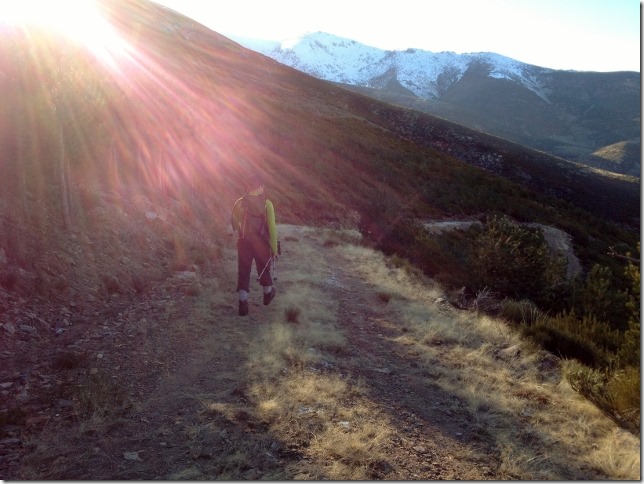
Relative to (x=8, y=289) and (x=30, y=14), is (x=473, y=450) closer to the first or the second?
(x=8, y=289)

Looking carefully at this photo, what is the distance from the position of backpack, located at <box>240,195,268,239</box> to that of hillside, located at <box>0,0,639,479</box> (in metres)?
1.24

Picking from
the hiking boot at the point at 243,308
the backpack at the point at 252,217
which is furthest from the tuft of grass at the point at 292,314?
the backpack at the point at 252,217

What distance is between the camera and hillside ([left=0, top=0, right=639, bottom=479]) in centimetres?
366

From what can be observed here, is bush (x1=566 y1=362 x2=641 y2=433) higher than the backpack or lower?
lower

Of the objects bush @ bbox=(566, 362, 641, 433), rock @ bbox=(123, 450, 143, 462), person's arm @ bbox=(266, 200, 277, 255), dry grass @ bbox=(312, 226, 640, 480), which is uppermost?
person's arm @ bbox=(266, 200, 277, 255)

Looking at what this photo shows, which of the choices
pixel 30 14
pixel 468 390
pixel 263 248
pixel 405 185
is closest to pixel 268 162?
pixel 405 185

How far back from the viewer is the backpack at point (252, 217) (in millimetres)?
7113

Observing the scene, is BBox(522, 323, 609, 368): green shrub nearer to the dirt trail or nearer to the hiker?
the dirt trail

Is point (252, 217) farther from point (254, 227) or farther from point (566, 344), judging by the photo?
point (566, 344)

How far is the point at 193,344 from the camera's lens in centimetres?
604

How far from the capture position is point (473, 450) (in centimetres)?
385

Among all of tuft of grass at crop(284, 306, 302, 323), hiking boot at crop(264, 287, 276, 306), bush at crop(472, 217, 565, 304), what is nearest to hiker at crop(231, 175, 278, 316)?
hiking boot at crop(264, 287, 276, 306)

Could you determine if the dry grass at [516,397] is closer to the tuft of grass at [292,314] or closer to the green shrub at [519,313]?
the green shrub at [519,313]

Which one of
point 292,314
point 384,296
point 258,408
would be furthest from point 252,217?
point 384,296
